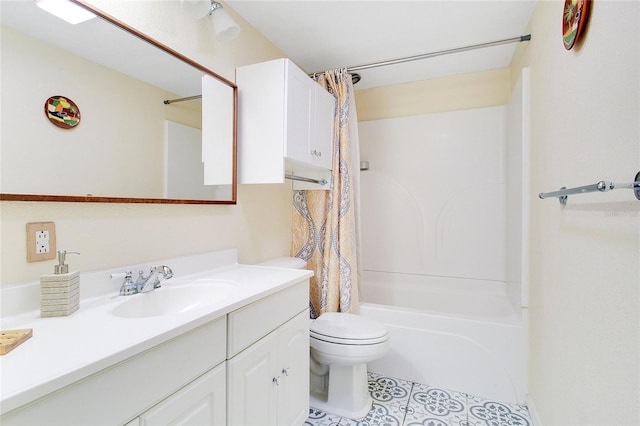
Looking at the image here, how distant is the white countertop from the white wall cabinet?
236 mm

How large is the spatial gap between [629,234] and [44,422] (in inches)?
53.8

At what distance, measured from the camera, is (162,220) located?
4.48 feet

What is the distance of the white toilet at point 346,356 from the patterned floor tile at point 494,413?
0.59 m

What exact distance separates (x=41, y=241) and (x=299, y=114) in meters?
1.30

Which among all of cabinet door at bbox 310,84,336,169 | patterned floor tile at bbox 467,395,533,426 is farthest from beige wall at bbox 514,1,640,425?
cabinet door at bbox 310,84,336,169

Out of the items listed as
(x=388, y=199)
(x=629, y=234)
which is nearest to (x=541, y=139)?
(x=629, y=234)

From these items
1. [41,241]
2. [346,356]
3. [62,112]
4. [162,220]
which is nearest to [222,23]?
[62,112]

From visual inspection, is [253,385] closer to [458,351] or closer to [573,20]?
[458,351]

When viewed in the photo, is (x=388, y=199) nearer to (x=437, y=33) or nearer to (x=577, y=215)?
(x=437, y=33)

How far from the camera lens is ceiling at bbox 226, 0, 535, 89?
5.72 feet

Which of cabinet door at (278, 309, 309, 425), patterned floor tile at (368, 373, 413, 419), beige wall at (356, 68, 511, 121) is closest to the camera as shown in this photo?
cabinet door at (278, 309, 309, 425)

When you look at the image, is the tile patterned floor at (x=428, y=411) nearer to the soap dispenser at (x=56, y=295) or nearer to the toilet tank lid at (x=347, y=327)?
the toilet tank lid at (x=347, y=327)

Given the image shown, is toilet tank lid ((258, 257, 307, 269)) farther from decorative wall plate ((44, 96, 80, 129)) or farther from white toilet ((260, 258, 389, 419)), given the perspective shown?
decorative wall plate ((44, 96, 80, 129))

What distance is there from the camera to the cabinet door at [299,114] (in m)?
1.69
